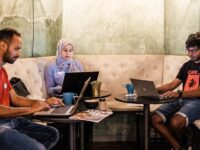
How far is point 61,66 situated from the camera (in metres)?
4.59

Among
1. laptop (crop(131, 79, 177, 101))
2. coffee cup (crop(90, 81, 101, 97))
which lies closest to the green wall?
coffee cup (crop(90, 81, 101, 97))

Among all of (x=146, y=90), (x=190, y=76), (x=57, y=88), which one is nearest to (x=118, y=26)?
(x=57, y=88)

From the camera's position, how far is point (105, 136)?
5.01 m

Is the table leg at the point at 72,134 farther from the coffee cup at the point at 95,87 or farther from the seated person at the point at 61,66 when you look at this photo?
the seated person at the point at 61,66

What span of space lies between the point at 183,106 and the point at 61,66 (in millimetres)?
1545

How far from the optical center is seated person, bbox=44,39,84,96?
177 inches

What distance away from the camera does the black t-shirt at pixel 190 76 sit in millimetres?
3877

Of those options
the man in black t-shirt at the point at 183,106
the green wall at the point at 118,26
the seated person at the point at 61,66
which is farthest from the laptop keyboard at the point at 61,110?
the green wall at the point at 118,26

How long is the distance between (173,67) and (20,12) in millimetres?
1911

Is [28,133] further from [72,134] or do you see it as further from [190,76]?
[190,76]

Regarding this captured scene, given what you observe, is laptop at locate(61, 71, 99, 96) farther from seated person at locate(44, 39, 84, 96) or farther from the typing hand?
seated person at locate(44, 39, 84, 96)

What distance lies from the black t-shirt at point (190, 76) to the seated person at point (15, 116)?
155 centimetres

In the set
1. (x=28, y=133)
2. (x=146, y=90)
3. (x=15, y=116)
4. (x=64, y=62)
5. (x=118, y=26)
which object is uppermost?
(x=118, y=26)

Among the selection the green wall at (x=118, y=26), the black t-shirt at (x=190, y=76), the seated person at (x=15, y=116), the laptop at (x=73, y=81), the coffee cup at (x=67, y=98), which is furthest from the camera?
the green wall at (x=118, y=26)
